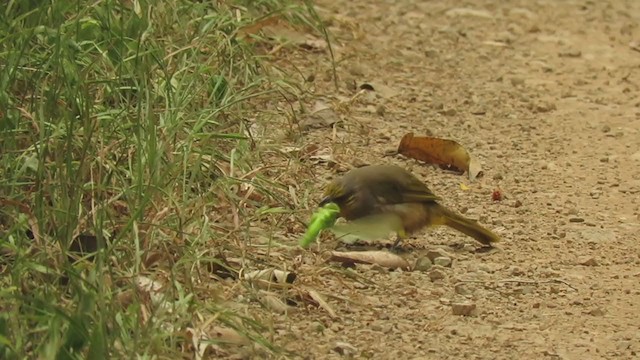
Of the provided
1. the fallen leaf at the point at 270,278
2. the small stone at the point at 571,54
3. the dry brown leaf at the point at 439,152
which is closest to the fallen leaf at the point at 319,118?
the dry brown leaf at the point at 439,152

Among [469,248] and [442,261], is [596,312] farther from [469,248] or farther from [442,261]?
[469,248]

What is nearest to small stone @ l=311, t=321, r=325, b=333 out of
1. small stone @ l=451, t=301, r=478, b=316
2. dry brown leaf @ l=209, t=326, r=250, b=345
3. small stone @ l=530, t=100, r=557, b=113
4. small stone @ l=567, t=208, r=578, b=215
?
dry brown leaf @ l=209, t=326, r=250, b=345

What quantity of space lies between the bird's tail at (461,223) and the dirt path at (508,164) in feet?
0.24

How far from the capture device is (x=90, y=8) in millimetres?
5504

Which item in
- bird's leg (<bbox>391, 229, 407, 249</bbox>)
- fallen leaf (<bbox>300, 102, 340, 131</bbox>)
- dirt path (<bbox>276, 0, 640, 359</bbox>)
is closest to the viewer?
dirt path (<bbox>276, 0, 640, 359</bbox>)

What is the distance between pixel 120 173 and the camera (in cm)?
463

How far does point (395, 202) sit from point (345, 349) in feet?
3.33

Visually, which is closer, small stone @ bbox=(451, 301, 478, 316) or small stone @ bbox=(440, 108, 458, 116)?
small stone @ bbox=(451, 301, 478, 316)

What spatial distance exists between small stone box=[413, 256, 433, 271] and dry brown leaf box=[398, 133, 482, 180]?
1017 mm

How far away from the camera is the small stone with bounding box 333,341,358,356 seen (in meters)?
4.14

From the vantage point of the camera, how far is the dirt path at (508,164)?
4.39 m

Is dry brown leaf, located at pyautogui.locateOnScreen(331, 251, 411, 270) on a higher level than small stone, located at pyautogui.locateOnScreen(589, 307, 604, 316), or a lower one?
A: lower

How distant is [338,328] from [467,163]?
1.77 meters

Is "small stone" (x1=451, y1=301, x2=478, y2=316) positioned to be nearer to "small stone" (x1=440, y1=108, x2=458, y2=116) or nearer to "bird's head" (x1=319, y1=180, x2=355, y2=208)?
"bird's head" (x1=319, y1=180, x2=355, y2=208)
